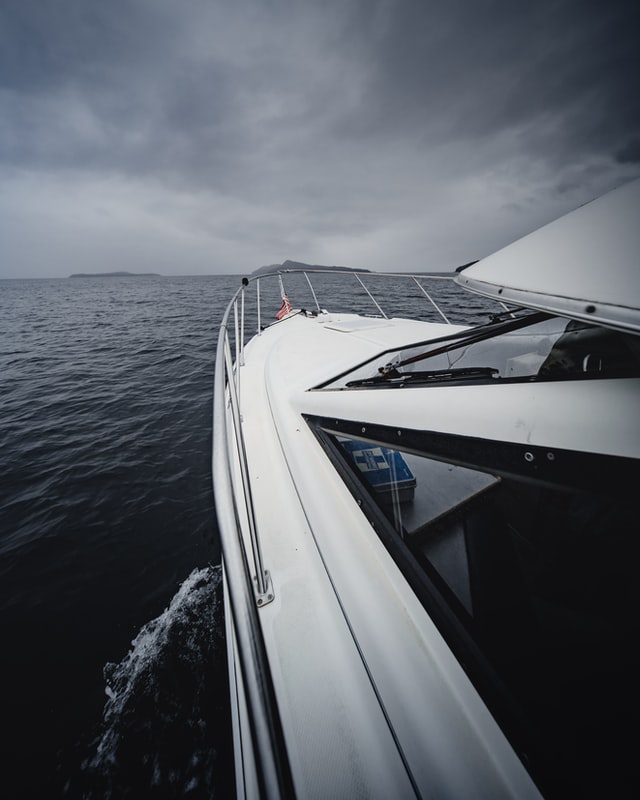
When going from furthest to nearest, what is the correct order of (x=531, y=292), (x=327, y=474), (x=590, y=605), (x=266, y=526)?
(x=327, y=474) → (x=266, y=526) → (x=590, y=605) → (x=531, y=292)

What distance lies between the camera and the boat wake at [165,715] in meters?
1.56

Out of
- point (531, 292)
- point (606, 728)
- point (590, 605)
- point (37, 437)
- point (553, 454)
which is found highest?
point (531, 292)

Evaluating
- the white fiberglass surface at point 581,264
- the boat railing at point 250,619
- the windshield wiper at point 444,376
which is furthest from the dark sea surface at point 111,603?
the white fiberglass surface at point 581,264

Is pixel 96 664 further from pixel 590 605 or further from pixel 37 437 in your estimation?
pixel 37 437

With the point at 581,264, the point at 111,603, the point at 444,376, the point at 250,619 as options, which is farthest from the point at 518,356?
the point at 111,603

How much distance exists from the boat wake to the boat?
3.02 ft

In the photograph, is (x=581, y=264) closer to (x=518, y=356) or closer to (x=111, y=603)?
(x=518, y=356)

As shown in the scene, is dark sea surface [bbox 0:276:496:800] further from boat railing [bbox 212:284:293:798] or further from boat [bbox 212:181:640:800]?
boat railing [bbox 212:284:293:798]

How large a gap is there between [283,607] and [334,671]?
279 mm

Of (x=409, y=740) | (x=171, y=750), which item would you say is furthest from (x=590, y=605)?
(x=171, y=750)

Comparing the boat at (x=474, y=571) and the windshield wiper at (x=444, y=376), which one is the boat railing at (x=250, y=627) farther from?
the windshield wiper at (x=444, y=376)

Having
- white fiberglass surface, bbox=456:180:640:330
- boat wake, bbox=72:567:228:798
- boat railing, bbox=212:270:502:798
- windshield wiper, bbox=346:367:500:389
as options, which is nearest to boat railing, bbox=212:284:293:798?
boat railing, bbox=212:270:502:798

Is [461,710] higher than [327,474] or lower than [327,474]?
lower

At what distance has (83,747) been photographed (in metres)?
1.74
